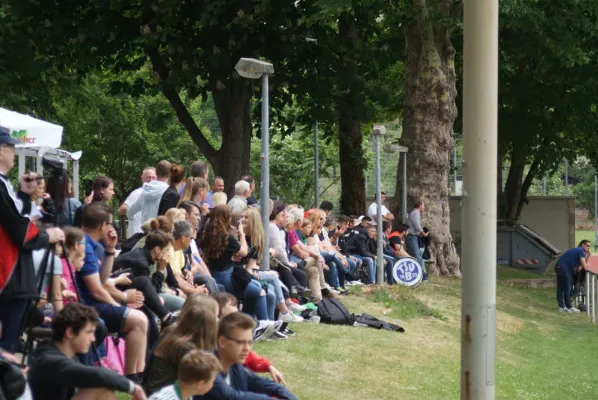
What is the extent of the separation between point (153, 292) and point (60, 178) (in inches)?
78.0

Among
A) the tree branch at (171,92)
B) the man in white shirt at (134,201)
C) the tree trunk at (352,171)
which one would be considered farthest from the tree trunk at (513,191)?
the man in white shirt at (134,201)

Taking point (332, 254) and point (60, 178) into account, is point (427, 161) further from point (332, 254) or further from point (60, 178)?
point (60, 178)

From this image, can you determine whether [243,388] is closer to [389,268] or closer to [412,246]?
[389,268]

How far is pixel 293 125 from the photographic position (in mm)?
33062

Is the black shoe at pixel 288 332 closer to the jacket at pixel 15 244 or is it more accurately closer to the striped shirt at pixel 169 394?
the jacket at pixel 15 244

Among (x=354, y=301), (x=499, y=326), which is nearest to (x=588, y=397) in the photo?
(x=354, y=301)

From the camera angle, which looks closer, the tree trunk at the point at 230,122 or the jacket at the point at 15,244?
the jacket at the point at 15,244

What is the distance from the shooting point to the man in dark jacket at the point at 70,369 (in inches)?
295

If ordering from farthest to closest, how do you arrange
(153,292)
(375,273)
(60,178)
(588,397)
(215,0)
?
1. (215,0)
2. (375,273)
3. (588,397)
4. (153,292)
5. (60,178)

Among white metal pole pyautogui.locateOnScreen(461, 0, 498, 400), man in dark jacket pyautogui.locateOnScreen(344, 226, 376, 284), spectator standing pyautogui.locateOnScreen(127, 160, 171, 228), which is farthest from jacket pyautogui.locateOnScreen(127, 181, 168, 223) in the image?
man in dark jacket pyautogui.locateOnScreen(344, 226, 376, 284)

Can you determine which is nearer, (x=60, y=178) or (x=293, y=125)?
(x=60, y=178)

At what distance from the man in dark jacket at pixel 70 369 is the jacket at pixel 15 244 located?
57 cm

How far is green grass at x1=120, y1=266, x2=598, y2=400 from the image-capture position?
13.0m

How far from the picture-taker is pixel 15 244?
8070mm
